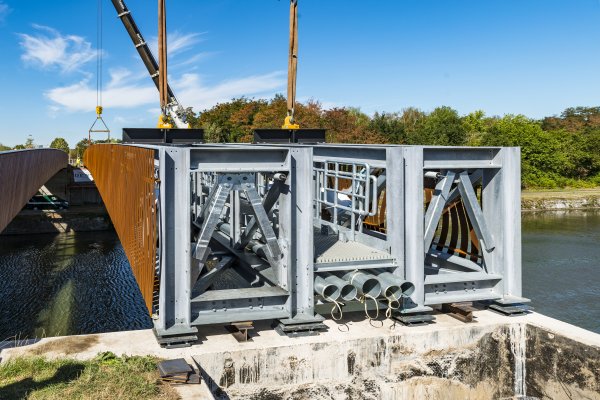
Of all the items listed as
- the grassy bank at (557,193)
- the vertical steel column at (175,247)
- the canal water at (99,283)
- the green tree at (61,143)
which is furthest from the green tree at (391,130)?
the vertical steel column at (175,247)

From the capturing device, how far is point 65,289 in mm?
19484

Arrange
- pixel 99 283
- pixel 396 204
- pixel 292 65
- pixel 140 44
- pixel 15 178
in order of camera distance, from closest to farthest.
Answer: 1. pixel 396 204
2. pixel 15 178
3. pixel 292 65
4. pixel 99 283
5. pixel 140 44

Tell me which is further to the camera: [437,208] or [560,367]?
[437,208]

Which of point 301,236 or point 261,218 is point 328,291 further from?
point 261,218

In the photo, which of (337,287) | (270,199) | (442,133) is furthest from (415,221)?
(442,133)

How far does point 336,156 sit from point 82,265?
57.3 ft

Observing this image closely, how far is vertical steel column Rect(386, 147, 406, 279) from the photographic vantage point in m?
8.04

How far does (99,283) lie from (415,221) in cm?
1573

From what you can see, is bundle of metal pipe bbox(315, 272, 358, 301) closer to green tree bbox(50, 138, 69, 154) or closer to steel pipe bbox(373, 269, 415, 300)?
steel pipe bbox(373, 269, 415, 300)

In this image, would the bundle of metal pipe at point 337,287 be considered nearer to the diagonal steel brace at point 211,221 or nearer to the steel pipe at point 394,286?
the steel pipe at point 394,286

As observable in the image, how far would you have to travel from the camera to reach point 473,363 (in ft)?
25.8

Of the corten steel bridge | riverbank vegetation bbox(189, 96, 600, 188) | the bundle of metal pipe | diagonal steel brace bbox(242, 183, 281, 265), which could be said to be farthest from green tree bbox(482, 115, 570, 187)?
diagonal steel brace bbox(242, 183, 281, 265)

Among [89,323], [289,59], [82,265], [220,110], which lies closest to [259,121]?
[220,110]

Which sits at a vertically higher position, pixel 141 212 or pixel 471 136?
pixel 471 136
